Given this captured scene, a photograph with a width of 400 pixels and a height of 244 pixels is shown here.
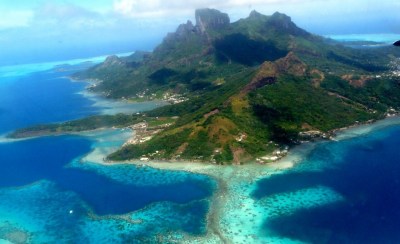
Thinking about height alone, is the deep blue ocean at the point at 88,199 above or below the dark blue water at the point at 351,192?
below

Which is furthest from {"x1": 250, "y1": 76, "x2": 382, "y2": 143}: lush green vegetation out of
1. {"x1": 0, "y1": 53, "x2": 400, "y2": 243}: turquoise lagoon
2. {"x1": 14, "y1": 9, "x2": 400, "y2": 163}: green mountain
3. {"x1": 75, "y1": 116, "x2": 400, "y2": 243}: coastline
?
{"x1": 0, "y1": 53, "x2": 400, "y2": 243}: turquoise lagoon

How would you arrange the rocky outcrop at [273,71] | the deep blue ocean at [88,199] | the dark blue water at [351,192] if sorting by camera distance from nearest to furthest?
the dark blue water at [351,192] → the deep blue ocean at [88,199] → the rocky outcrop at [273,71]

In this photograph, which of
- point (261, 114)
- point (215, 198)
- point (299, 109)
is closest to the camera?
point (215, 198)

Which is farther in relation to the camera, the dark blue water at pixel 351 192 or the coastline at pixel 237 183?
the coastline at pixel 237 183

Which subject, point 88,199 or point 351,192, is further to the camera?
point 88,199

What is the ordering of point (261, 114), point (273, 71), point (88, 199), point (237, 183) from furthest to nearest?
point (273, 71) → point (261, 114) → point (237, 183) → point (88, 199)

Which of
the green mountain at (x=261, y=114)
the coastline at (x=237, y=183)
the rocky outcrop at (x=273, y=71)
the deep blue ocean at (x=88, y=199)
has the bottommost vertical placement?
the deep blue ocean at (x=88, y=199)

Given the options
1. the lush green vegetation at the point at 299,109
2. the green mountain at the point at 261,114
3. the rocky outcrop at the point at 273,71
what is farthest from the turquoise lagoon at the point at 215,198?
the rocky outcrop at the point at 273,71

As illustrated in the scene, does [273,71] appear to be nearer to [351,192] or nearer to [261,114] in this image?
[261,114]

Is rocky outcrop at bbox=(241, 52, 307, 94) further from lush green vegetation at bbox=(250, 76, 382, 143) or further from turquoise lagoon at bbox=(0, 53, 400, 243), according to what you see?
turquoise lagoon at bbox=(0, 53, 400, 243)

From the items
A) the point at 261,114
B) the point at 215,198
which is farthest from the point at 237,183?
the point at 261,114

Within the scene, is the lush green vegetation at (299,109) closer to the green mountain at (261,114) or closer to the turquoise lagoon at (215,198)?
the green mountain at (261,114)
